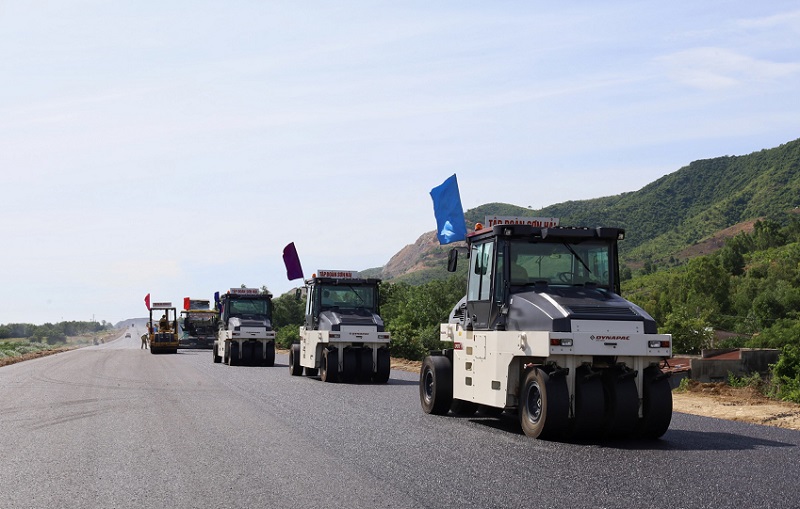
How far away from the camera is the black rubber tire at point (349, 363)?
74.7 ft

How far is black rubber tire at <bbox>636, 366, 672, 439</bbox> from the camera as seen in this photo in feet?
37.0

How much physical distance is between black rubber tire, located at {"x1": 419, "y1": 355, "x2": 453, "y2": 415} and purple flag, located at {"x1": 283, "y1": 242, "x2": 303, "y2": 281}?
1657 centimetres

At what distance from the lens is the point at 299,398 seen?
57.7 feet

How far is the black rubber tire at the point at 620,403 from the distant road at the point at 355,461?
262 mm

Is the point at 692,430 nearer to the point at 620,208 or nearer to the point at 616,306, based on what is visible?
the point at 616,306

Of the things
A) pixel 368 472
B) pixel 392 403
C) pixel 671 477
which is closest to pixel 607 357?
pixel 671 477

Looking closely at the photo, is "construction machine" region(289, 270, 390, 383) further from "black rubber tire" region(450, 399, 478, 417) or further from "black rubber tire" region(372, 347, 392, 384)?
"black rubber tire" region(450, 399, 478, 417)

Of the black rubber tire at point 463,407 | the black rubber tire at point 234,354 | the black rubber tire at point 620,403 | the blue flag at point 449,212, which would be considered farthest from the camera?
the black rubber tire at point 234,354

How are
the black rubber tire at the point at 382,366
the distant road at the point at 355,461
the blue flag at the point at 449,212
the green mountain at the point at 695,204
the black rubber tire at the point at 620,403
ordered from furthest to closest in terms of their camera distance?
the green mountain at the point at 695,204 → the black rubber tire at the point at 382,366 → the blue flag at the point at 449,212 → the black rubber tire at the point at 620,403 → the distant road at the point at 355,461

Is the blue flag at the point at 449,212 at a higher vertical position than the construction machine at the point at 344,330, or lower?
higher

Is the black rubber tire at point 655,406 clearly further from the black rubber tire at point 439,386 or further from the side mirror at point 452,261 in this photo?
the black rubber tire at point 439,386

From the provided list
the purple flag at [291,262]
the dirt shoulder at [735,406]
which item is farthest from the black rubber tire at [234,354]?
the dirt shoulder at [735,406]

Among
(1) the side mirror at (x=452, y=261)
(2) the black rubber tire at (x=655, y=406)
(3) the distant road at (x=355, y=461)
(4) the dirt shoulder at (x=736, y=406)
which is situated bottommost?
(3) the distant road at (x=355, y=461)

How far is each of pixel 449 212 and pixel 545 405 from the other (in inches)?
285
